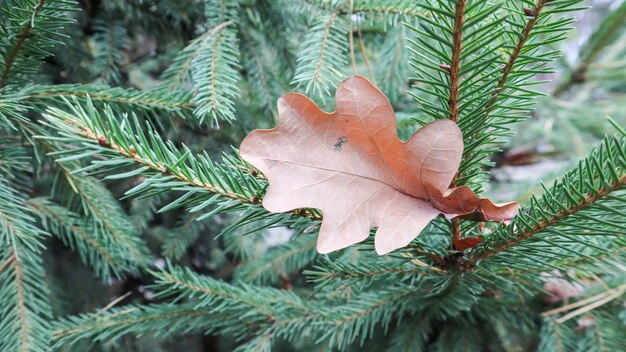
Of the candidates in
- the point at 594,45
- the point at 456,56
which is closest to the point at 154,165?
the point at 456,56

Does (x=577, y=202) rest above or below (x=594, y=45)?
below

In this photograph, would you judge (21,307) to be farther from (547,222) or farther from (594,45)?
(594,45)

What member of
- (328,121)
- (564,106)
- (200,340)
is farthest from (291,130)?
(564,106)

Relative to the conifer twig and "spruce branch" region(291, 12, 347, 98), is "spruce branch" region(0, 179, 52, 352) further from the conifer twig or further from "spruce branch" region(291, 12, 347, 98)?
the conifer twig

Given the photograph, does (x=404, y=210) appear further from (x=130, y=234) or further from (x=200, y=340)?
(x=200, y=340)

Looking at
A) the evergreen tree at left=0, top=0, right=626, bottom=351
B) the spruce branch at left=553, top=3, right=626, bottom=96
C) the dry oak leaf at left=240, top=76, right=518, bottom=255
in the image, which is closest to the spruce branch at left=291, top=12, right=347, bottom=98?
the evergreen tree at left=0, top=0, right=626, bottom=351

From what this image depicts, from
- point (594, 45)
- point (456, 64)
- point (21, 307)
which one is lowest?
point (21, 307)

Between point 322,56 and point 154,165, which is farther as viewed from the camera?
point 322,56

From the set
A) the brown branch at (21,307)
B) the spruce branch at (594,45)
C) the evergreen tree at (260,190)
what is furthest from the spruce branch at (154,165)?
the spruce branch at (594,45)
